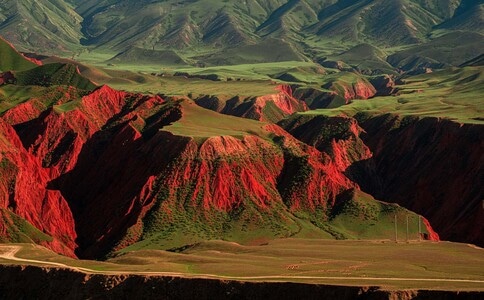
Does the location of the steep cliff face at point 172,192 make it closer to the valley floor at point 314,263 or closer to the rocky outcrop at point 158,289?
the valley floor at point 314,263

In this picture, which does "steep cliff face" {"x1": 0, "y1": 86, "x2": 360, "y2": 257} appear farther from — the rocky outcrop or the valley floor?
the rocky outcrop

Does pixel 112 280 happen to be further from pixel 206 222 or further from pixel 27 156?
pixel 27 156

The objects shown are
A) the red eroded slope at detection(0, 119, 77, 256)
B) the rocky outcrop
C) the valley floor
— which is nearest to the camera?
the rocky outcrop

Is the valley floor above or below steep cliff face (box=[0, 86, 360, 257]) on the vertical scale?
above

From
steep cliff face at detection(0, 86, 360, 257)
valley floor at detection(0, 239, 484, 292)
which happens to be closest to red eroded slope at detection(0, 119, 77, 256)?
steep cliff face at detection(0, 86, 360, 257)

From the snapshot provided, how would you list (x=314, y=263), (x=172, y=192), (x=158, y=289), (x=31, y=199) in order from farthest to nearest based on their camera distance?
1. (x=172, y=192)
2. (x=31, y=199)
3. (x=314, y=263)
4. (x=158, y=289)

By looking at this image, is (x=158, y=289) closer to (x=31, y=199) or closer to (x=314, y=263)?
(x=314, y=263)

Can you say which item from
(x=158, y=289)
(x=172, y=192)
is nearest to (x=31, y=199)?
(x=172, y=192)

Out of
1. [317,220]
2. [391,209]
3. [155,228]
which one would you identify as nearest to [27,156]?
[155,228]
